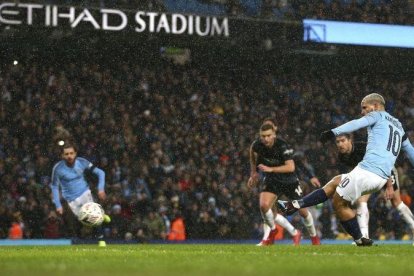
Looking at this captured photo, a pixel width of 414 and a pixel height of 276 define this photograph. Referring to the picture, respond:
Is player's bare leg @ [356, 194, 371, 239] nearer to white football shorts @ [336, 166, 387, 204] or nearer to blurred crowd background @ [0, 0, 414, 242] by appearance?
white football shorts @ [336, 166, 387, 204]

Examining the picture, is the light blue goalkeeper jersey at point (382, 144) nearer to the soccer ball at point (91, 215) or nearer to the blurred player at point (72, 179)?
the soccer ball at point (91, 215)

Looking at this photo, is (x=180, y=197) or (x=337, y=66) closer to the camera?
(x=180, y=197)

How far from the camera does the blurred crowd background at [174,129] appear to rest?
71.0 ft

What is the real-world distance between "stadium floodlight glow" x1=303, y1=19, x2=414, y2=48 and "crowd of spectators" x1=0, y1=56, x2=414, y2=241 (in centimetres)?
238

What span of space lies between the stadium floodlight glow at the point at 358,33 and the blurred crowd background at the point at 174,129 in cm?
36

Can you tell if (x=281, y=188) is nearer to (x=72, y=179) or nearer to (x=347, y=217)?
(x=347, y=217)

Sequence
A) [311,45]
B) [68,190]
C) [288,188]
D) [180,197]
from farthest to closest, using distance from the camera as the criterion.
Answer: [311,45] → [180,197] → [68,190] → [288,188]

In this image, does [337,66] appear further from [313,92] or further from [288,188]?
[288,188]

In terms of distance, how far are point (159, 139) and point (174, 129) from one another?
3.01 ft

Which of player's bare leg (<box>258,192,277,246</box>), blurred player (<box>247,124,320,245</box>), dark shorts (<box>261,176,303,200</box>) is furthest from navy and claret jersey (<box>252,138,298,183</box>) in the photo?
player's bare leg (<box>258,192,277,246</box>)

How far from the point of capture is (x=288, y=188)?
14641mm

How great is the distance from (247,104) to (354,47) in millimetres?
4021

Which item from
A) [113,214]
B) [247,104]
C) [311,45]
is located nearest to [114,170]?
[113,214]

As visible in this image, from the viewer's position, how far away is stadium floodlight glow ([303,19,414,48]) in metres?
27.3
